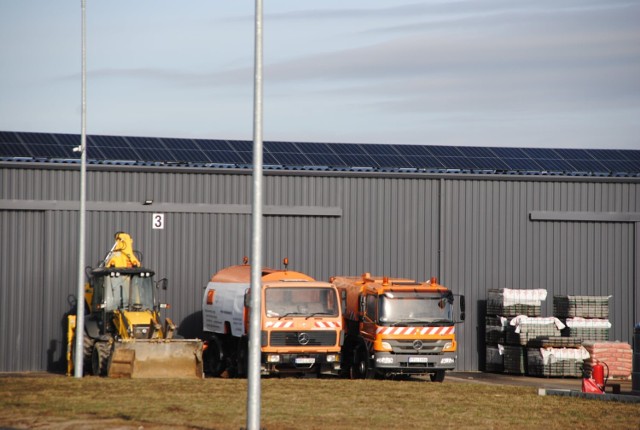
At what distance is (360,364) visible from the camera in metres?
30.6

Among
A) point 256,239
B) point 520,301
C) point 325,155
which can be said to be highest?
point 325,155

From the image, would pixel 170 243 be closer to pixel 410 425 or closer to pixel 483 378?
pixel 483 378

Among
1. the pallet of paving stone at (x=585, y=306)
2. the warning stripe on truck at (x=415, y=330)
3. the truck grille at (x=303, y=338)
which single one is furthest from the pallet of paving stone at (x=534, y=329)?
the truck grille at (x=303, y=338)

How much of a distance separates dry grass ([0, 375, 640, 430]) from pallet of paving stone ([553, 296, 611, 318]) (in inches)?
283

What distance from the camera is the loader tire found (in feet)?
95.2

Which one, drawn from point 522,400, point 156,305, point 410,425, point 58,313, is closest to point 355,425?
point 410,425

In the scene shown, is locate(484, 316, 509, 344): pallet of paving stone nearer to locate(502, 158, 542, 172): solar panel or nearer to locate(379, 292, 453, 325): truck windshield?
locate(502, 158, 542, 172): solar panel

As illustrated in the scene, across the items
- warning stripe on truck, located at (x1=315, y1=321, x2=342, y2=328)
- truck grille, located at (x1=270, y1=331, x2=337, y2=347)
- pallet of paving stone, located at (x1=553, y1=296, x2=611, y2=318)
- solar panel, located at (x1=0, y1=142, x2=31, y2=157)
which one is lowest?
truck grille, located at (x1=270, y1=331, x2=337, y2=347)

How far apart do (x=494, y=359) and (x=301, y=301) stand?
8427mm

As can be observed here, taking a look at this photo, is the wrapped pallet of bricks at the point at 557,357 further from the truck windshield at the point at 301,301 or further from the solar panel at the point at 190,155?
the solar panel at the point at 190,155

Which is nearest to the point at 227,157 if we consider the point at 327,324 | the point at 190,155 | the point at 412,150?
the point at 190,155

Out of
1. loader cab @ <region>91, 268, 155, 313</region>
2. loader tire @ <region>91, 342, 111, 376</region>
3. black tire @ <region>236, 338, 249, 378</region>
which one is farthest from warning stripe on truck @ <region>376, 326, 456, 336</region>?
loader tire @ <region>91, 342, 111, 376</region>

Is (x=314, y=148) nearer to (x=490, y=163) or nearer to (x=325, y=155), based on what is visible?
(x=325, y=155)

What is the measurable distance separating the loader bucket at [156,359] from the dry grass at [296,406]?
732 mm
